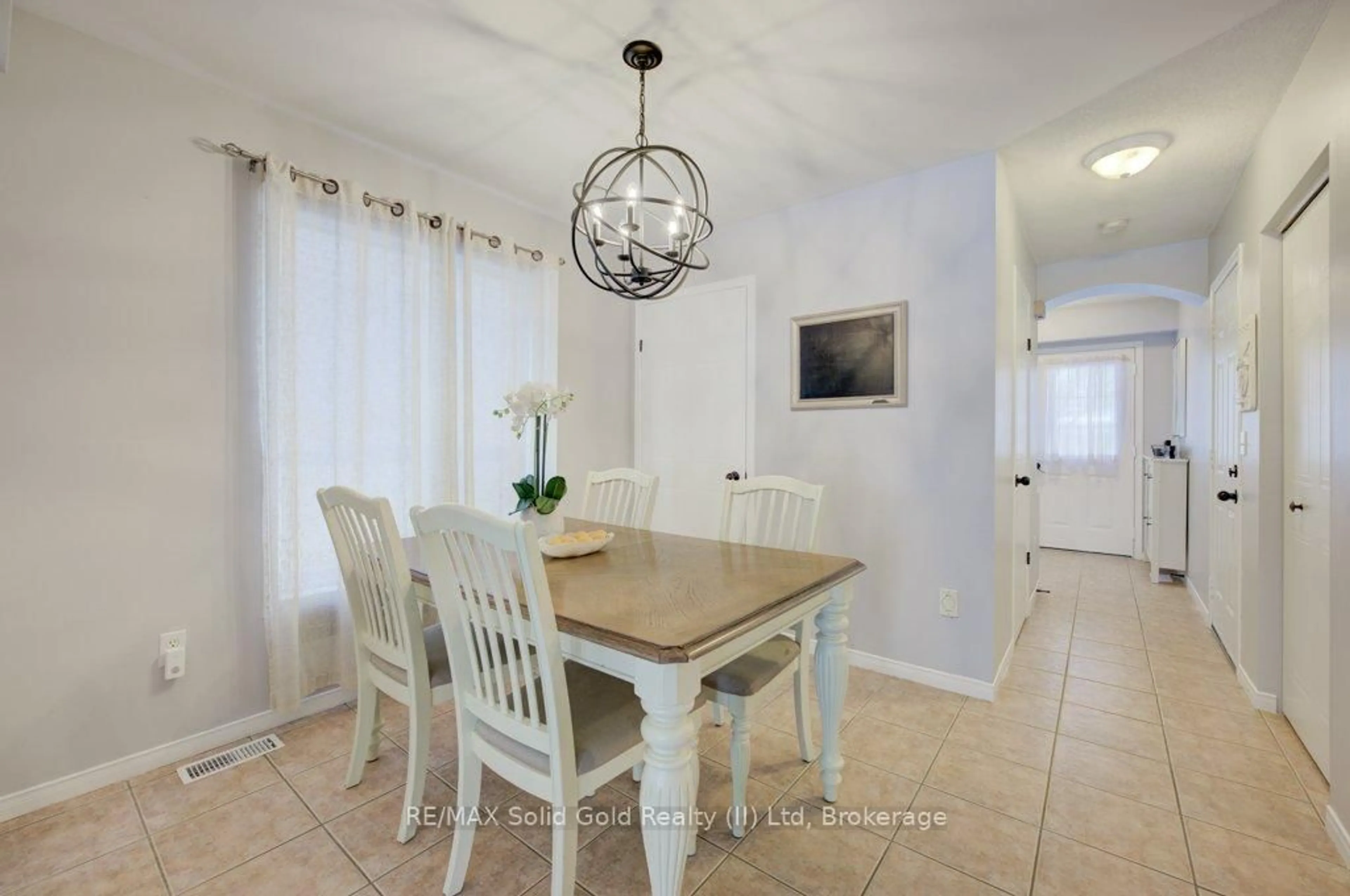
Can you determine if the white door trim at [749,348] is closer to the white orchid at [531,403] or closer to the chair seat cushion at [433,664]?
the white orchid at [531,403]

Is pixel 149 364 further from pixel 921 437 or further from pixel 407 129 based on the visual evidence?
pixel 921 437

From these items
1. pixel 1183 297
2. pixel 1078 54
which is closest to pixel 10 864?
pixel 1078 54

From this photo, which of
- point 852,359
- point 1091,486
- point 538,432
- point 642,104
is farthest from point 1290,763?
point 1091,486

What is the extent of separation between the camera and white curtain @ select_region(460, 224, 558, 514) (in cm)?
271

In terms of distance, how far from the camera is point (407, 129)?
2330mm

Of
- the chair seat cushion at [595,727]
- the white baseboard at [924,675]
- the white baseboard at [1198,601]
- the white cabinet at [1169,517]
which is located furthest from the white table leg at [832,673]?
the white cabinet at [1169,517]

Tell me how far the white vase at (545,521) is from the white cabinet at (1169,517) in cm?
488

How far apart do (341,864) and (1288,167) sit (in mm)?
3786

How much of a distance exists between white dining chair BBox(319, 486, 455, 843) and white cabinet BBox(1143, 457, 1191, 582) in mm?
5267

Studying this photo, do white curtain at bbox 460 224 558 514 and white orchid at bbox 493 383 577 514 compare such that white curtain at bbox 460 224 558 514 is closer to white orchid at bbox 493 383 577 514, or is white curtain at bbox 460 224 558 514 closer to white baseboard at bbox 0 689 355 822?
white orchid at bbox 493 383 577 514

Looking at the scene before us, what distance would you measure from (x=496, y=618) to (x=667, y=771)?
497mm

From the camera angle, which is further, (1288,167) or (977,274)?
(977,274)

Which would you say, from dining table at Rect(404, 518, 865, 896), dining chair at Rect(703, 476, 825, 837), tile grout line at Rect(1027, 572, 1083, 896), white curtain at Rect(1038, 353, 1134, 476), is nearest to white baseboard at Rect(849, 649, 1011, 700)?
tile grout line at Rect(1027, 572, 1083, 896)

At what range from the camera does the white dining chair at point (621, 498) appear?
8.16ft
